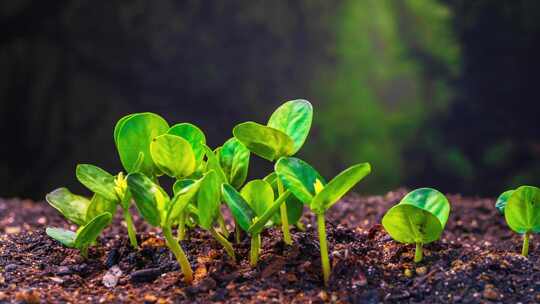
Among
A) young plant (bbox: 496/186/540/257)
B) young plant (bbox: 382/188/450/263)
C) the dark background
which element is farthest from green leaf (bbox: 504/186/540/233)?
the dark background

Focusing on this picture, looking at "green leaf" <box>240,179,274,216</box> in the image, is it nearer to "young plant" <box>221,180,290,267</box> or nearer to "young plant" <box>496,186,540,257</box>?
"young plant" <box>221,180,290,267</box>

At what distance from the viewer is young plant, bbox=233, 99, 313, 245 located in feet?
3.76

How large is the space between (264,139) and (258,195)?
111 millimetres

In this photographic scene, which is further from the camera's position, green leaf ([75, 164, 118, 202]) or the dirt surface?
green leaf ([75, 164, 118, 202])

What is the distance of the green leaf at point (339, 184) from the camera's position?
3.42 feet

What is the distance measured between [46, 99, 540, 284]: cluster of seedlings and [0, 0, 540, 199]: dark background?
1503mm

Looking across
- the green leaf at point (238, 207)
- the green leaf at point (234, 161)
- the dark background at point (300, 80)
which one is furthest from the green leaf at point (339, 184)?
the dark background at point (300, 80)

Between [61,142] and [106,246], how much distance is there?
154cm

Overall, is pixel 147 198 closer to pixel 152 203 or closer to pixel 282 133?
pixel 152 203

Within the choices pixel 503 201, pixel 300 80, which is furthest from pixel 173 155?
pixel 300 80

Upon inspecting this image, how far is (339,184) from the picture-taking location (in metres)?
1.06

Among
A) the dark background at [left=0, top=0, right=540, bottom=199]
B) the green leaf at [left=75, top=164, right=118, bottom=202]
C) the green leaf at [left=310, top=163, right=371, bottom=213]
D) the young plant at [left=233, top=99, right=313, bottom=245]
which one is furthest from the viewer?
the dark background at [left=0, top=0, right=540, bottom=199]

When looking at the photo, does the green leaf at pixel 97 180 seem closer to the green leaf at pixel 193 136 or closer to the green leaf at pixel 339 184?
the green leaf at pixel 193 136

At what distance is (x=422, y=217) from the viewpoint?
1171 millimetres
